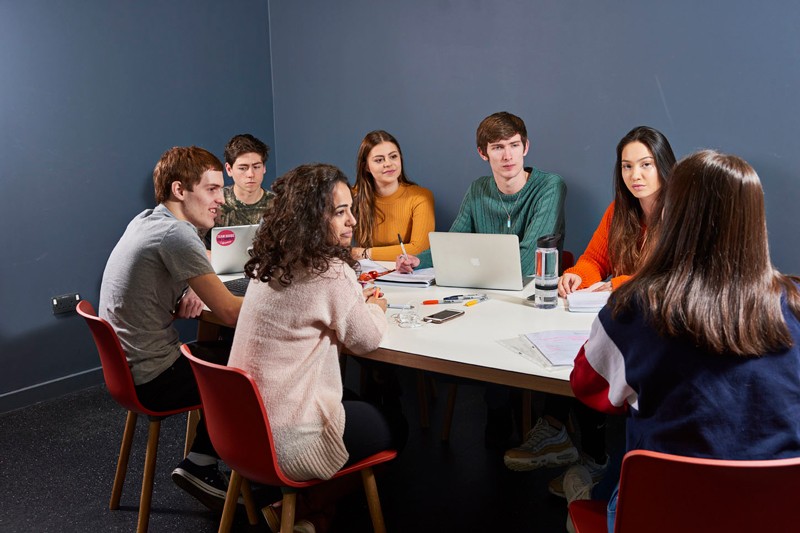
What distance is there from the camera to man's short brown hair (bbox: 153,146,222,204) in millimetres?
2418

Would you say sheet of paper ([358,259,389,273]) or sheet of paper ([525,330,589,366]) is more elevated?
sheet of paper ([358,259,389,273])

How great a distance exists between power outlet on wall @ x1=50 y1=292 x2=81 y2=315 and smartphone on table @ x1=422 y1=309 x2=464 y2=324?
2.22 metres

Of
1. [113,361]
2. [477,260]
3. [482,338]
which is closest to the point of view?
[482,338]

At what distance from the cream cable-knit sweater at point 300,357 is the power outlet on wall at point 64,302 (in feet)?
7.13

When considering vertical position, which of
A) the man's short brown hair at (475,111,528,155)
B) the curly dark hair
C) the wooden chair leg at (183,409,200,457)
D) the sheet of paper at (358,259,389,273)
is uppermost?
the man's short brown hair at (475,111,528,155)

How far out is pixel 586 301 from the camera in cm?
236

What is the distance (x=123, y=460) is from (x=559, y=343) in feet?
4.95

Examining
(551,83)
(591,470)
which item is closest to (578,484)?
(591,470)

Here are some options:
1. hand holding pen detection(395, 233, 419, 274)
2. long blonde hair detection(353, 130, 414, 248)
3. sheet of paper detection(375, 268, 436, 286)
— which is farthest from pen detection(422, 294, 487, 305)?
long blonde hair detection(353, 130, 414, 248)

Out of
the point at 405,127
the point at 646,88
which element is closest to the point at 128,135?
the point at 405,127

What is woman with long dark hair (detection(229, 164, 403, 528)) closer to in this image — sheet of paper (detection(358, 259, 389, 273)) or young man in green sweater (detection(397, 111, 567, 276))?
sheet of paper (detection(358, 259, 389, 273))

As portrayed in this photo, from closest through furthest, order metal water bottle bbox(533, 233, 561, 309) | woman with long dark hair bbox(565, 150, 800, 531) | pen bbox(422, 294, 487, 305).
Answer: woman with long dark hair bbox(565, 150, 800, 531)
metal water bottle bbox(533, 233, 561, 309)
pen bbox(422, 294, 487, 305)

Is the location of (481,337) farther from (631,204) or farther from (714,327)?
(631,204)

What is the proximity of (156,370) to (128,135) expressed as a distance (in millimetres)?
1926
